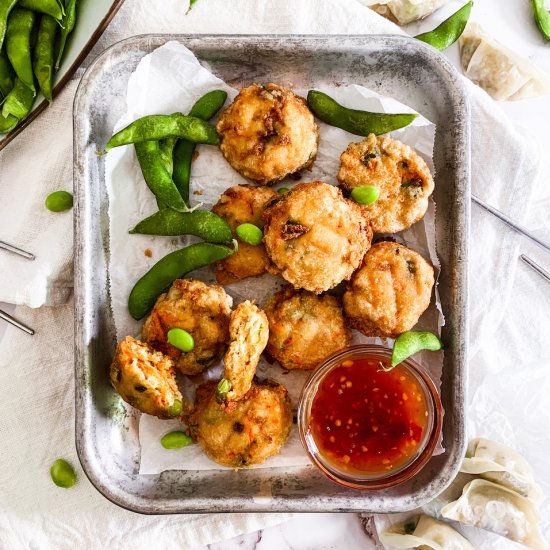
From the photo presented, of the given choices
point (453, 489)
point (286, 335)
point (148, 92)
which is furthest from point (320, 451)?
point (148, 92)

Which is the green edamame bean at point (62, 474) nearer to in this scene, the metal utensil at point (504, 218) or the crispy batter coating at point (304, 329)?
the crispy batter coating at point (304, 329)

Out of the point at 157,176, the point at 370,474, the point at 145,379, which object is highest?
the point at 157,176

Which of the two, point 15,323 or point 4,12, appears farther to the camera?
point 15,323

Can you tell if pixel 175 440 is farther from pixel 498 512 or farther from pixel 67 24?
pixel 67 24

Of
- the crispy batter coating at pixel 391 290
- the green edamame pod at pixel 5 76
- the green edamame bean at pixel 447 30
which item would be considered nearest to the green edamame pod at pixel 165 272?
the crispy batter coating at pixel 391 290

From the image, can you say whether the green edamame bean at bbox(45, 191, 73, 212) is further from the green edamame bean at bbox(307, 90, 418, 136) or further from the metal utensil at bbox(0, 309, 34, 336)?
the green edamame bean at bbox(307, 90, 418, 136)

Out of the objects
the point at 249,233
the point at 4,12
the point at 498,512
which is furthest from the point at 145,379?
the point at 498,512

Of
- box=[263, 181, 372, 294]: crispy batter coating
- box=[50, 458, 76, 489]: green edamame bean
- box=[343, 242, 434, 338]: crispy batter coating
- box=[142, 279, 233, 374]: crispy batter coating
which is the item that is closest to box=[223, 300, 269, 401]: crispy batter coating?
box=[142, 279, 233, 374]: crispy batter coating
